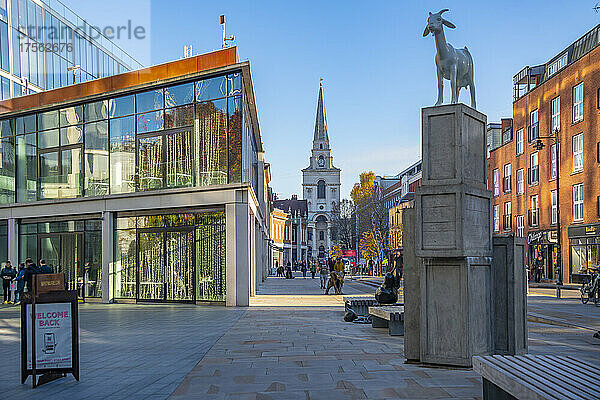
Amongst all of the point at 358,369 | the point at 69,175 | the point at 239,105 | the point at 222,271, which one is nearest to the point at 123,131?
the point at 69,175

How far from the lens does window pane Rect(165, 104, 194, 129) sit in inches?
904

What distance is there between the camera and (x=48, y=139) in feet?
90.8

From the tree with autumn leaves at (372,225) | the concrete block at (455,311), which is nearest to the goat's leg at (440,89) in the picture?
the concrete block at (455,311)

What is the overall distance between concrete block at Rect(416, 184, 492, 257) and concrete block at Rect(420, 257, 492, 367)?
17cm

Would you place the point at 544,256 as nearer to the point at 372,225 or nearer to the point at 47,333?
the point at 372,225

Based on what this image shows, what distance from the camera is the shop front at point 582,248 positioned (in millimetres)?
35969

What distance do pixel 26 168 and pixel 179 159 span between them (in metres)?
9.38

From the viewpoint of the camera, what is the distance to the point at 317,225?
15375cm

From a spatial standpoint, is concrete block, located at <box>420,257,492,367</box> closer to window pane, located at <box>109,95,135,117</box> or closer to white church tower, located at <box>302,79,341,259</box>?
window pane, located at <box>109,95,135,117</box>

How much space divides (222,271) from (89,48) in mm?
39137

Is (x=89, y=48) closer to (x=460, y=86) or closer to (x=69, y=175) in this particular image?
(x=69, y=175)

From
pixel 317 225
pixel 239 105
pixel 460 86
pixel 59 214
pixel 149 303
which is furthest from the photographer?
pixel 317 225

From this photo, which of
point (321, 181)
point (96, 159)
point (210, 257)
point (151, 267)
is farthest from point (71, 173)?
point (321, 181)

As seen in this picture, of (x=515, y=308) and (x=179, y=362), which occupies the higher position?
(x=515, y=308)
